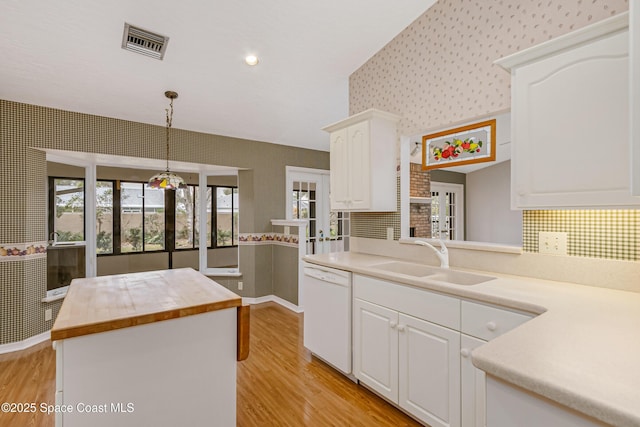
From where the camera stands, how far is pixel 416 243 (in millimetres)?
2594

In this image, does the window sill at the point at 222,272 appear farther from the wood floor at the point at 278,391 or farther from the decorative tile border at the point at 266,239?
the wood floor at the point at 278,391

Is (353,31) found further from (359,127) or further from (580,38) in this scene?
(580,38)

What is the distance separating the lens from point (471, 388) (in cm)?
162

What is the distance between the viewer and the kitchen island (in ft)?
4.63

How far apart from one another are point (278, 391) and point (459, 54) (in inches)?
116

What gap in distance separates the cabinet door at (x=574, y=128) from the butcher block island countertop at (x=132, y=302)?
5.91 feet

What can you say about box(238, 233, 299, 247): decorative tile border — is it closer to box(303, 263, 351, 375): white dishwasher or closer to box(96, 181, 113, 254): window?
box(303, 263, 351, 375): white dishwasher

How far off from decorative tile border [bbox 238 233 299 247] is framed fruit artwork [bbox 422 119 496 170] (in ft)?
7.52

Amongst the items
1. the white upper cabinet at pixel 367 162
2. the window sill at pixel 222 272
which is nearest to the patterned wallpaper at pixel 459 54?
the white upper cabinet at pixel 367 162

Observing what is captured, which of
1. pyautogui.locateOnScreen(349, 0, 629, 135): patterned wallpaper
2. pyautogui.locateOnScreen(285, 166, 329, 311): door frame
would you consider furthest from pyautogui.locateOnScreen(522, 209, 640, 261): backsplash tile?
pyautogui.locateOnScreen(285, 166, 329, 311): door frame

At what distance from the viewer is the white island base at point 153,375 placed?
1408mm

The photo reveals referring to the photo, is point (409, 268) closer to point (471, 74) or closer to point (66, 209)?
point (471, 74)

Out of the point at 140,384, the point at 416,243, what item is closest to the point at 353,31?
the point at 416,243

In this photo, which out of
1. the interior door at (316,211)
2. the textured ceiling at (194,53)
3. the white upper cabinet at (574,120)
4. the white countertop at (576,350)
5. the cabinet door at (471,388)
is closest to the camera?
the white countertop at (576,350)
